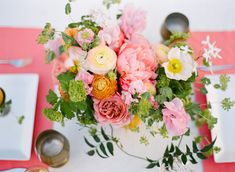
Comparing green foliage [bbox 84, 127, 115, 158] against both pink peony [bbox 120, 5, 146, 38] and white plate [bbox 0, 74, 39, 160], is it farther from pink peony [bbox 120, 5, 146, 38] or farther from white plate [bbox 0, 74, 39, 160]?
pink peony [bbox 120, 5, 146, 38]

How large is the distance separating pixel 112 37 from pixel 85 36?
0.18 ft

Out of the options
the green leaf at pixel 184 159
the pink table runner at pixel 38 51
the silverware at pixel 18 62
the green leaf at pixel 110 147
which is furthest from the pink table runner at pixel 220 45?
the silverware at pixel 18 62

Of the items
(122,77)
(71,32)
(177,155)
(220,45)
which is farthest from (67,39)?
(220,45)

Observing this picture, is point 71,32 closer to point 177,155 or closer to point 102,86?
point 102,86

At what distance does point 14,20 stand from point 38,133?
1.15 ft

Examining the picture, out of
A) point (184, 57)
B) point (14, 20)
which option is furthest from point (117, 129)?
point (14, 20)

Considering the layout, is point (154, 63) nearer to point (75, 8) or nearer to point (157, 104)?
point (157, 104)

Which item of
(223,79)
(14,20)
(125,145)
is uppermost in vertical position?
(14,20)

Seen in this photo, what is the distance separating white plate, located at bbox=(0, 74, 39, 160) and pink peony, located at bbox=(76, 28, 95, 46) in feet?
0.94

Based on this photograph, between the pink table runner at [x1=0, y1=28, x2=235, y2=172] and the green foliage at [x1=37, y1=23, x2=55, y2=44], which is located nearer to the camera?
the green foliage at [x1=37, y1=23, x2=55, y2=44]

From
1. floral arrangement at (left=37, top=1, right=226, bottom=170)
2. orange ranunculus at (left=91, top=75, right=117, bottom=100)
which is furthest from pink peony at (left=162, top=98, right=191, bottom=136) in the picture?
orange ranunculus at (left=91, top=75, right=117, bottom=100)

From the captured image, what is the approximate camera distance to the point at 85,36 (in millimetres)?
621

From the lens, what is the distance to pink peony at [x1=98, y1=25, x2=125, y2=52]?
2.08 feet

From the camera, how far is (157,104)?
0.65 meters
